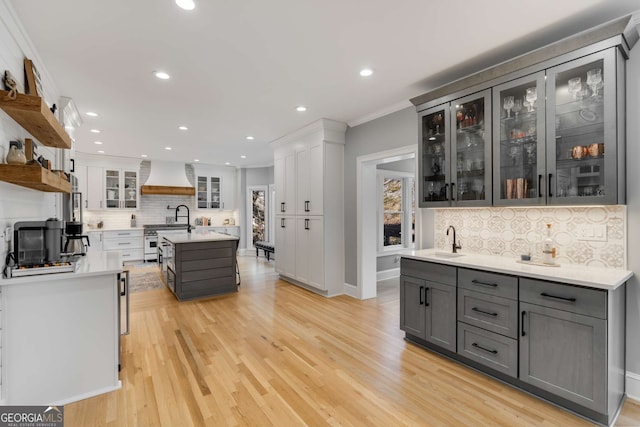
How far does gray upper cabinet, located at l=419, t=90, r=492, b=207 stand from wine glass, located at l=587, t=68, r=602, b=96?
67cm

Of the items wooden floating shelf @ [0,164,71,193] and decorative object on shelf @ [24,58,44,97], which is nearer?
wooden floating shelf @ [0,164,71,193]

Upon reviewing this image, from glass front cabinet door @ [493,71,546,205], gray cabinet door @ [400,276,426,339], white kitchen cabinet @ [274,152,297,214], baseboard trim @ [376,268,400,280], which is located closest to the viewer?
glass front cabinet door @ [493,71,546,205]

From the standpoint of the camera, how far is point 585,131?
A: 84.6 inches

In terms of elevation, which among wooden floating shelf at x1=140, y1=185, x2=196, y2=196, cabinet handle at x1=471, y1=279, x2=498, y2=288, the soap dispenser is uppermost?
wooden floating shelf at x1=140, y1=185, x2=196, y2=196

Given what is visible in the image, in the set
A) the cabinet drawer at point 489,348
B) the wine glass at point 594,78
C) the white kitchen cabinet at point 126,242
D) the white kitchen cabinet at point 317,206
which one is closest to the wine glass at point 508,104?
the wine glass at point 594,78

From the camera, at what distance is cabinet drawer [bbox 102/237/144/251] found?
24.3ft

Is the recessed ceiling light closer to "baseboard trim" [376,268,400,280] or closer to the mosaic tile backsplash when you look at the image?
the mosaic tile backsplash

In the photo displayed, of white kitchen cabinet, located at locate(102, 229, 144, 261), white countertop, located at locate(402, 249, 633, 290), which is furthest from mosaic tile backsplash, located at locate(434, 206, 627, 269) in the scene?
white kitchen cabinet, located at locate(102, 229, 144, 261)

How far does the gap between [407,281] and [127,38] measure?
3274 millimetres

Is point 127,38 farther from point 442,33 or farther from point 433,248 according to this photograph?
point 433,248

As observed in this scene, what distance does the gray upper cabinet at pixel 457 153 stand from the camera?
8.91ft

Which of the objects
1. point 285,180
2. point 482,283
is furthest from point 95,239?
point 482,283

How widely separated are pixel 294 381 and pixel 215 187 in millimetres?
7648

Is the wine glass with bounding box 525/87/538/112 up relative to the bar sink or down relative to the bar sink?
up
